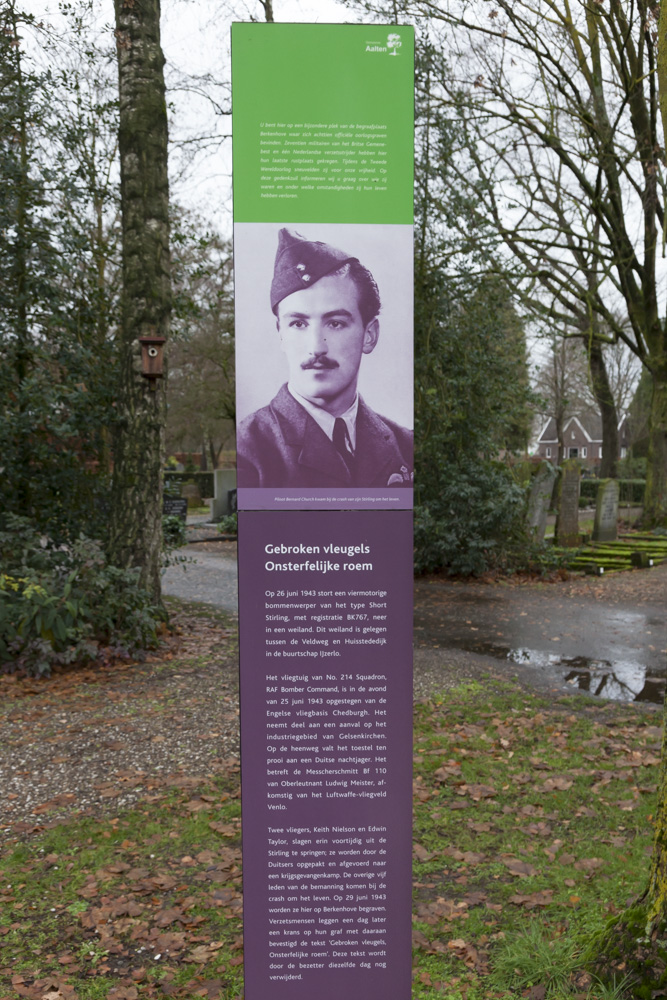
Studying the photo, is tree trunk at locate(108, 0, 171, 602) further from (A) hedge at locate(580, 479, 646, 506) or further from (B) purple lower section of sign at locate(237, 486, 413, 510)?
(A) hedge at locate(580, 479, 646, 506)

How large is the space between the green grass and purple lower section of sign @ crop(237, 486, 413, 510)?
6.37ft

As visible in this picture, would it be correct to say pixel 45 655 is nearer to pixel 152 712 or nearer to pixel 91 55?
pixel 152 712

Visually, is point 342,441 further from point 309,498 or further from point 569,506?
point 569,506

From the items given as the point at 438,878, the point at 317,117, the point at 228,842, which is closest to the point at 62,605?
the point at 228,842

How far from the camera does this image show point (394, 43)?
230 centimetres

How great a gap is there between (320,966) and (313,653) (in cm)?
97

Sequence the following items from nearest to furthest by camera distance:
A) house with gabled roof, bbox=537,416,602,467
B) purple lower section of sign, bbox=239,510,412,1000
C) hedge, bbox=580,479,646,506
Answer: purple lower section of sign, bbox=239,510,412,1000 → hedge, bbox=580,479,646,506 → house with gabled roof, bbox=537,416,602,467

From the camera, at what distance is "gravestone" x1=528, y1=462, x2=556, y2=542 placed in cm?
1405

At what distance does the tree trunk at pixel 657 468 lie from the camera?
1888 centimetres

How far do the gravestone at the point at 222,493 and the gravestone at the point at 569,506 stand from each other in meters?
10.7

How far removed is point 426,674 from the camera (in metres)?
7.62

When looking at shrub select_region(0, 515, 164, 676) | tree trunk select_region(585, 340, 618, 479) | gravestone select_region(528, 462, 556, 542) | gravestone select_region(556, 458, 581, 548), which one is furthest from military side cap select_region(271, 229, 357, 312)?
tree trunk select_region(585, 340, 618, 479)

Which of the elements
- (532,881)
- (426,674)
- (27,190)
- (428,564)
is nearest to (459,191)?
(428,564)

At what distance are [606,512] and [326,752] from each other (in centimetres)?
1569
